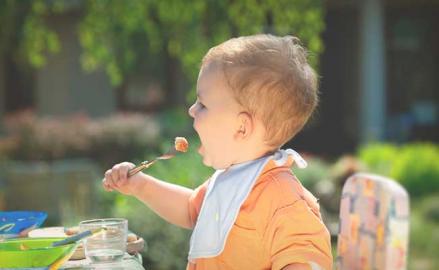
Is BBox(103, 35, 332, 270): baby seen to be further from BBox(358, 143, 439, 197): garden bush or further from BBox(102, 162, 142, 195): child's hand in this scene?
BBox(358, 143, 439, 197): garden bush

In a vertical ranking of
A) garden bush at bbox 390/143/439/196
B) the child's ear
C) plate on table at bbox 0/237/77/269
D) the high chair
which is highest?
the child's ear

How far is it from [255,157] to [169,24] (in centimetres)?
346

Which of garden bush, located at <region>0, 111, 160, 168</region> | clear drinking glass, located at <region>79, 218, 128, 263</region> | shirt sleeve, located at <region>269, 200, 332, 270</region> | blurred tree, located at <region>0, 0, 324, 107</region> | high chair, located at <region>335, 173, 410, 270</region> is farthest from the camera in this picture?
garden bush, located at <region>0, 111, 160, 168</region>

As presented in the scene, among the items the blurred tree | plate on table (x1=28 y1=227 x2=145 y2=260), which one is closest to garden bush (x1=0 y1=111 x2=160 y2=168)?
the blurred tree

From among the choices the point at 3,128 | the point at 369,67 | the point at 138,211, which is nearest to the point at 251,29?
the point at 138,211

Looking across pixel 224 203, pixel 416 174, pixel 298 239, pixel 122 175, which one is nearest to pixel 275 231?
pixel 298 239

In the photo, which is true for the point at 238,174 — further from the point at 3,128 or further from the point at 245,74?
the point at 3,128

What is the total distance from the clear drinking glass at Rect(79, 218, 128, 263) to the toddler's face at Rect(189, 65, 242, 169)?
28cm

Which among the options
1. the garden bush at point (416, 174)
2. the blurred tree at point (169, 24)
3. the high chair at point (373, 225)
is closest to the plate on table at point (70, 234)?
the high chair at point (373, 225)

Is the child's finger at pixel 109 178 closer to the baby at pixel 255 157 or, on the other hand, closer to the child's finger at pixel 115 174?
the child's finger at pixel 115 174

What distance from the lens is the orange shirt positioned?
6.15 feet

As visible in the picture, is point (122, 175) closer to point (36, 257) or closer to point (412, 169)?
point (36, 257)

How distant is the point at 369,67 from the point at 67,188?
23.6ft

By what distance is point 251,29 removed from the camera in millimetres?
4949
